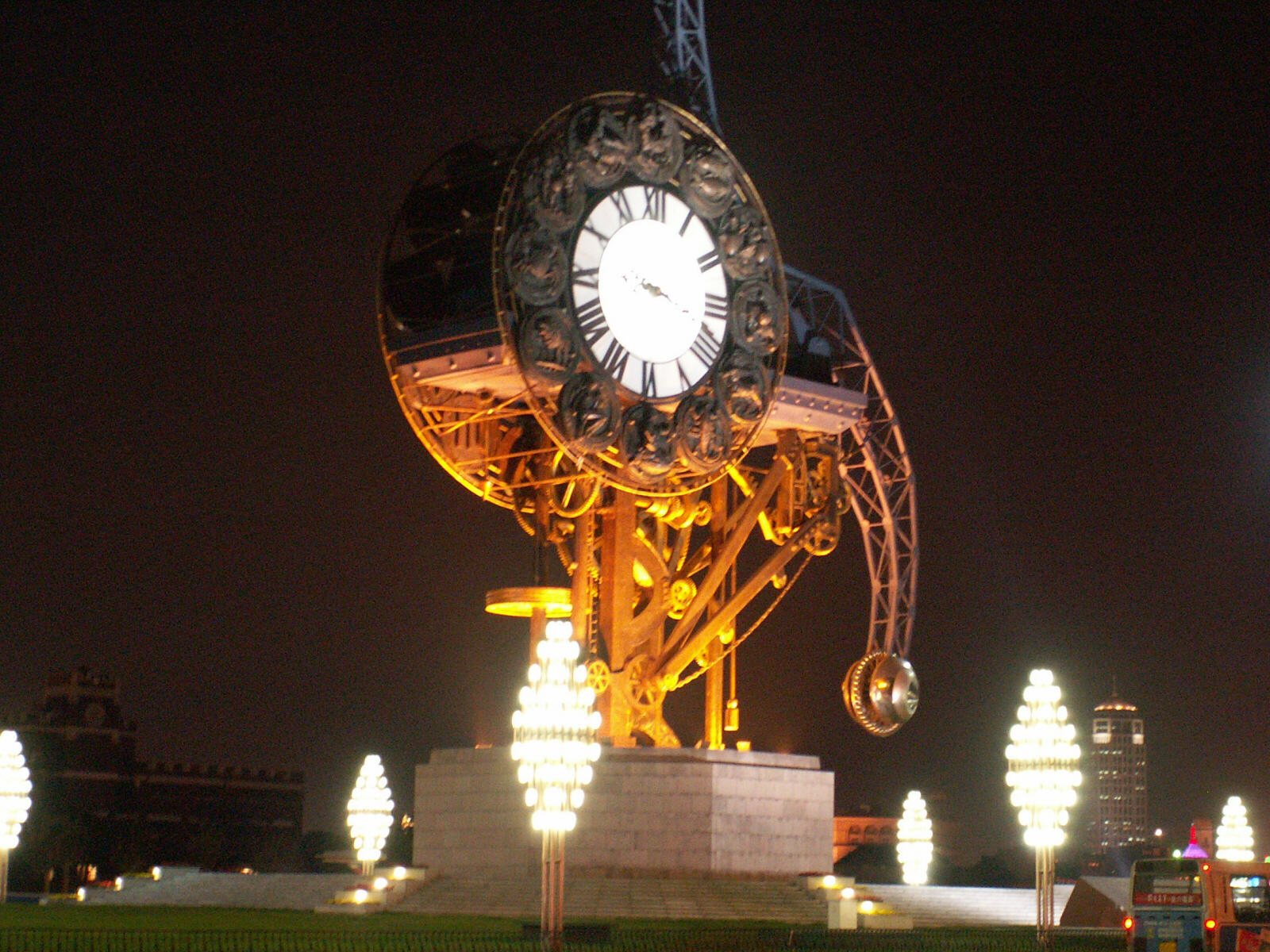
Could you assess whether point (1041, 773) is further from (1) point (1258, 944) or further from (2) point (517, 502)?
(2) point (517, 502)

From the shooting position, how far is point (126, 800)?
82.9 meters

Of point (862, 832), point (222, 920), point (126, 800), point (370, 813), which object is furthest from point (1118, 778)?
point (222, 920)

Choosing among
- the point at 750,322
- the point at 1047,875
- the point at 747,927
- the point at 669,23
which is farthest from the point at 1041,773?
the point at 669,23

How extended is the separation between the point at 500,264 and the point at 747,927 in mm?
13211

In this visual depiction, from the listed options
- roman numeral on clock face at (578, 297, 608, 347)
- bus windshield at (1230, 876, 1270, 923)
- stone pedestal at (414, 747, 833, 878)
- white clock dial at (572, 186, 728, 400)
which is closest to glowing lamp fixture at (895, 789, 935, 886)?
stone pedestal at (414, 747, 833, 878)

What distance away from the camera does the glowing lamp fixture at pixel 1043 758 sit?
34188 millimetres

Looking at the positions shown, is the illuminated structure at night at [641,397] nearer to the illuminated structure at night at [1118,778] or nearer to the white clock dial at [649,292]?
the white clock dial at [649,292]

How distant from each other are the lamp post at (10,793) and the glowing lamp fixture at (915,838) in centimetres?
2624

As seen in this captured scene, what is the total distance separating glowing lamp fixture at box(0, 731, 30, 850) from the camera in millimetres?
40906

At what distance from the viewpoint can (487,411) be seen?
39.8 metres

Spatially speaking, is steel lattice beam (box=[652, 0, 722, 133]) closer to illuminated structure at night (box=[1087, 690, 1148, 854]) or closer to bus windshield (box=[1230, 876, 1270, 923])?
bus windshield (box=[1230, 876, 1270, 923])

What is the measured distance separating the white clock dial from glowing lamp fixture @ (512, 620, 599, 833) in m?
9.11

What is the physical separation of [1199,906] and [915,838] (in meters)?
29.2

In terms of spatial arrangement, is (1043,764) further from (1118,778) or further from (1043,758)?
(1118,778)
